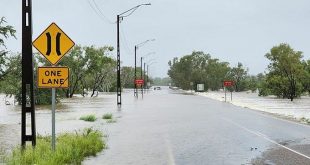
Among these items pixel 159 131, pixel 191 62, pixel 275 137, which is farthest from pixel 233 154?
pixel 191 62

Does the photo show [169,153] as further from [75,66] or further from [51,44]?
[75,66]

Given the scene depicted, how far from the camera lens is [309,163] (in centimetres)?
1265

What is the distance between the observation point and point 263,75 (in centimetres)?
12719

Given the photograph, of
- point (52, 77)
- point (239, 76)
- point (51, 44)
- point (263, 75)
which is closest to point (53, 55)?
point (51, 44)

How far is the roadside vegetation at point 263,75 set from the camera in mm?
76812

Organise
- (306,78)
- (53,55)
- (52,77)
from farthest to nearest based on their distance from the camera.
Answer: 1. (306,78)
2. (53,55)
3. (52,77)

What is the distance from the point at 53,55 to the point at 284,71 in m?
69.4

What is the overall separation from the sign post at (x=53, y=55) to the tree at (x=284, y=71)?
6180 cm

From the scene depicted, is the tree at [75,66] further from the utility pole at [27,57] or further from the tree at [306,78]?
the utility pole at [27,57]

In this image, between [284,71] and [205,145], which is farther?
[284,71]

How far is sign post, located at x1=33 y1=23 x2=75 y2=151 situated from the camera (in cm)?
1317

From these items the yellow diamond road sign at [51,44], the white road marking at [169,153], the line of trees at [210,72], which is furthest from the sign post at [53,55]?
the line of trees at [210,72]

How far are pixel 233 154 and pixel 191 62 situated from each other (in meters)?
157

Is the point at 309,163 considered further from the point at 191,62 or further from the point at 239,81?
the point at 191,62
